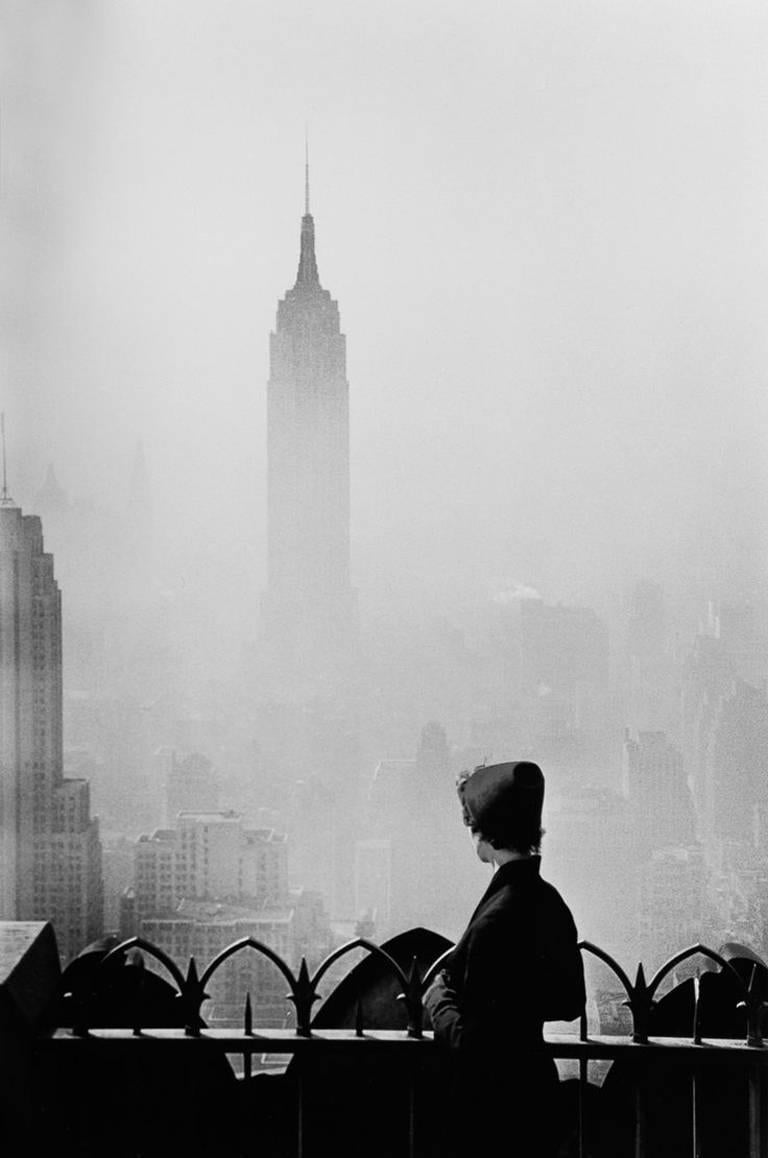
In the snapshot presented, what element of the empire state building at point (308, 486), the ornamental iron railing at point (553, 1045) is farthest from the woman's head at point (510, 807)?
the empire state building at point (308, 486)

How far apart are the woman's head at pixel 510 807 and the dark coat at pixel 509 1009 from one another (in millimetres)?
42

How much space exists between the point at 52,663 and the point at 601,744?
1.63 metres

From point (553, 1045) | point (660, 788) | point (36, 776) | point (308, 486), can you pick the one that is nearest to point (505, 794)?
point (553, 1045)

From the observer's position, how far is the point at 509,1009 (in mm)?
1014

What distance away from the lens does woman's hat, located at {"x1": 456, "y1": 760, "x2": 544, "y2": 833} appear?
105cm

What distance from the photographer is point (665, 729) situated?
11.6ft

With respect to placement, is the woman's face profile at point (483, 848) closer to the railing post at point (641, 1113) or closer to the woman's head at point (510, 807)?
the woman's head at point (510, 807)

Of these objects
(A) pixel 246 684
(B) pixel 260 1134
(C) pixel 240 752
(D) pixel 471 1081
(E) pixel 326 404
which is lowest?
(B) pixel 260 1134

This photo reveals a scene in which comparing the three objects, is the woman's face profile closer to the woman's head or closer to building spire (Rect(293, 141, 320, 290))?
the woman's head

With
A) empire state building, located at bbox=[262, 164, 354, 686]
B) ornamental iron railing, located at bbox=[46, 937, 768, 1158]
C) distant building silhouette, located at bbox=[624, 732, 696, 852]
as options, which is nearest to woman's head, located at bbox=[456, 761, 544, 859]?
ornamental iron railing, located at bbox=[46, 937, 768, 1158]

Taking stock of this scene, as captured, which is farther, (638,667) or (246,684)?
(638,667)

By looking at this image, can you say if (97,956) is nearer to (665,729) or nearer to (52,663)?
(52,663)

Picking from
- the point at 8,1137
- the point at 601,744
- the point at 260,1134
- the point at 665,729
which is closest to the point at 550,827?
the point at 601,744

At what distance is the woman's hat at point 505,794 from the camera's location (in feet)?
3.45
